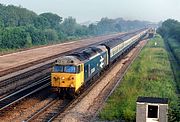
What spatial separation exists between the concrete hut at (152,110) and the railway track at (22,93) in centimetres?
878

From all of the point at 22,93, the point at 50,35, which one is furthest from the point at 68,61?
the point at 50,35

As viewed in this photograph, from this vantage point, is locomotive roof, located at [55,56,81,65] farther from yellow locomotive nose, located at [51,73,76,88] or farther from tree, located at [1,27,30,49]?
tree, located at [1,27,30,49]

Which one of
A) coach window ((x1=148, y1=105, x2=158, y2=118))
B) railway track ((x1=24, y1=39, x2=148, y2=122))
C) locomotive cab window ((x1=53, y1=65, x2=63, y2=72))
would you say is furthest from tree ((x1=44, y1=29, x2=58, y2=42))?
coach window ((x1=148, y1=105, x2=158, y2=118))

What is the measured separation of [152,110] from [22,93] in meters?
12.0

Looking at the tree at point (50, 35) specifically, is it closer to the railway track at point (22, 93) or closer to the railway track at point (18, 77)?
the railway track at point (18, 77)

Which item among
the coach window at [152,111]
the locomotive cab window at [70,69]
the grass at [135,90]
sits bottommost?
the grass at [135,90]

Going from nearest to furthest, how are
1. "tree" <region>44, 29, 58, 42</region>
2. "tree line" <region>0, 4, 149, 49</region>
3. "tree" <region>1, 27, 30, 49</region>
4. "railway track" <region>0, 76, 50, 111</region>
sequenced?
"railway track" <region>0, 76, 50, 111</region> → "tree" <region>1, 27, 30, 49</region> → "tree line" <region>0, 4, 149, 49</region> → "tree" <region>44, 29, 58, 42</region>

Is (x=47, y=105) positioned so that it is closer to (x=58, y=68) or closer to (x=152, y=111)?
(x=58, y=68)

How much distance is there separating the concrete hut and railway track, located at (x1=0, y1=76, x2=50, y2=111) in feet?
28.8

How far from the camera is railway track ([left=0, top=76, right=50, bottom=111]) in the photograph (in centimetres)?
2280

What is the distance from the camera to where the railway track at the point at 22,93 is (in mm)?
22797

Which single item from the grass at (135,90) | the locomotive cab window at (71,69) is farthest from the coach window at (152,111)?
the locomotive cab window at (71,69)

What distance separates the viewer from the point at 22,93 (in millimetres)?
25719

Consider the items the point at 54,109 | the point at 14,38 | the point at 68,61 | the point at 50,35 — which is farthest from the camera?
the point at 50,35
